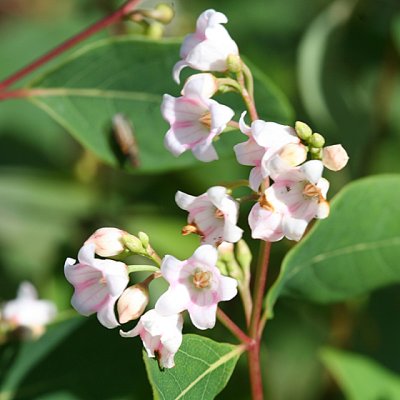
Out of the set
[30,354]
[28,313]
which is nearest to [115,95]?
[28,313]

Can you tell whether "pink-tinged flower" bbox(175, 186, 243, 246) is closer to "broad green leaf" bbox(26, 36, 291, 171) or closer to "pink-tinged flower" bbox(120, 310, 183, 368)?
"pink-tinged flower" bbox(120, 310, 183, 368)

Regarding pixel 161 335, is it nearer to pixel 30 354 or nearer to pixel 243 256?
pixel 243 256

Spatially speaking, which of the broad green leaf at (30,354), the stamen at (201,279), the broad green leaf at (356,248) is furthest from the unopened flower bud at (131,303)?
the broad green leaf at (30,354)

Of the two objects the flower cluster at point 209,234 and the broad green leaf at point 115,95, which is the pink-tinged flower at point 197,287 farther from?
the broad green leaf at point 115,95

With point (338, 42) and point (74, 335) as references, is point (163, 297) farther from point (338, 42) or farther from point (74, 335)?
point (338, 42)

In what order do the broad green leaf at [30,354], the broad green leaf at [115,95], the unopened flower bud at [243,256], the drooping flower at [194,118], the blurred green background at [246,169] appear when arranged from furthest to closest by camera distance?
the blurred green background at [246,169]
the broad green leaf at [115,95]
the broad green leaf at [30,354]
the unopened flower bud at [243,256]
the drooping flower at [194,118]

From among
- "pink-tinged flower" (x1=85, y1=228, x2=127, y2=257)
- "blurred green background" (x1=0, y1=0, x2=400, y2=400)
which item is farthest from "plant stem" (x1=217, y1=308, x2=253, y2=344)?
"blurred green background" (x1=0, y1=0, x2=400, y2=400)

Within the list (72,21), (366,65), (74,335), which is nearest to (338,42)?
(366,65)
